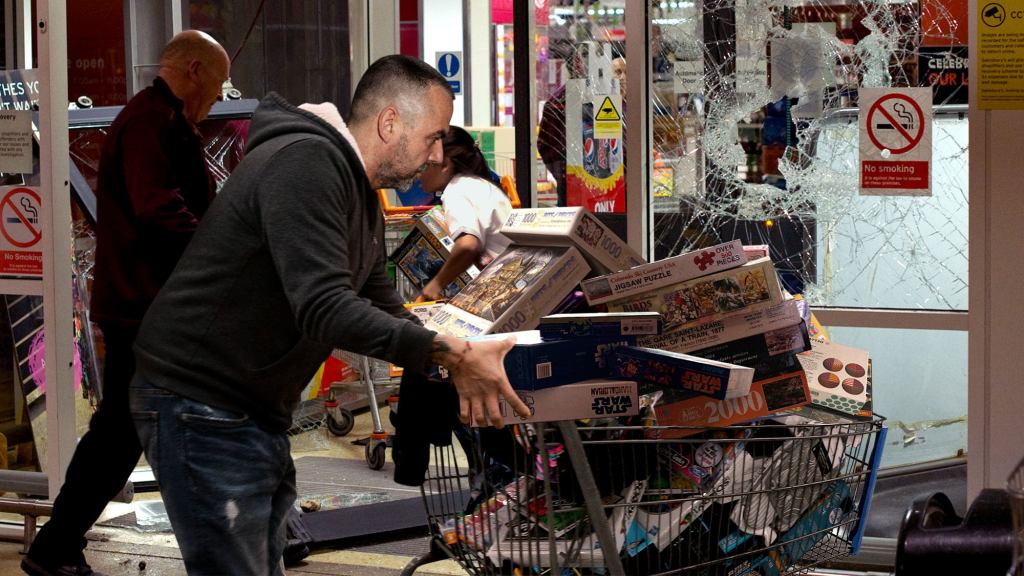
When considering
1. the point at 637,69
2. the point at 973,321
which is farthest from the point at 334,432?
the point at 973,321

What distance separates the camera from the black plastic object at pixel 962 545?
7.41 feet

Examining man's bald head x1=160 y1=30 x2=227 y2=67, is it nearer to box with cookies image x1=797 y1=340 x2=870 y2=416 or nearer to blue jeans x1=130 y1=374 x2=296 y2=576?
blue jeans x1=130 y1=374 x2=296 y2=576

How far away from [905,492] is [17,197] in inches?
141

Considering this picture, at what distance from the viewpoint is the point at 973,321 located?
13.9 feet

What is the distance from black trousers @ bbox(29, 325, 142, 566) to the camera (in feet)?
13.4

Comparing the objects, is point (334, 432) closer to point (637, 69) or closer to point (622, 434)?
point (637, 69)

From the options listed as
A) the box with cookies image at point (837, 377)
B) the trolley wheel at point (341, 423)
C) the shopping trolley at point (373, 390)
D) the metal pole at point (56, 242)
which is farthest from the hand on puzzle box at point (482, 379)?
the trolley wheel at point (341, 423)

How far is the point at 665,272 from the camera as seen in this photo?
9.48 feet

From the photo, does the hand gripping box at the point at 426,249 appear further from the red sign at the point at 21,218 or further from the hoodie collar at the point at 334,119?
the hoodie collar at the point at 334,119

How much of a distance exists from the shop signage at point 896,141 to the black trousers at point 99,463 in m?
Answer: 2.47

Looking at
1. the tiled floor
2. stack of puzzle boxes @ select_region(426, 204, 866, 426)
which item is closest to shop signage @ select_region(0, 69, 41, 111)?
the tiled floor

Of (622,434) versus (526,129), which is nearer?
(622,434)

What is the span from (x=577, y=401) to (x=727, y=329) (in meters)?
0.48

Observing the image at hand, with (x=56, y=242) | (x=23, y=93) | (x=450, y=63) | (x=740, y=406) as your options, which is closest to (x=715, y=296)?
(x=740, y=406)
